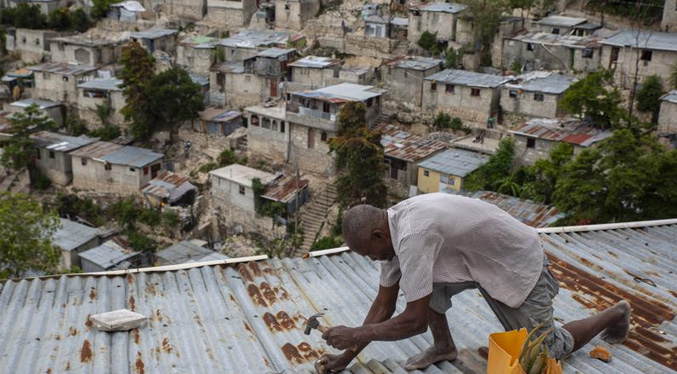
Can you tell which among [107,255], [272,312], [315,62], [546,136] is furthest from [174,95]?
[272,312]

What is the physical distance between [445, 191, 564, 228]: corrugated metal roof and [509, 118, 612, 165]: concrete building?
207 cm

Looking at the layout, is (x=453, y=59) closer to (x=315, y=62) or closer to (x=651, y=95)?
(x=315, y=62)

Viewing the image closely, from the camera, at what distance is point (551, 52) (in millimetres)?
24000

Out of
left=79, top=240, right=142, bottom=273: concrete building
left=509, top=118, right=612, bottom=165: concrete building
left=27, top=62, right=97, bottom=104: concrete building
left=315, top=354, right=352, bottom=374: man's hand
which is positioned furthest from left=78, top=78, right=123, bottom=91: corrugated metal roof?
left=315, top=354, right=352, bottom=374: man's hand

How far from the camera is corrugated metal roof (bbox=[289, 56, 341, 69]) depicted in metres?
25.9

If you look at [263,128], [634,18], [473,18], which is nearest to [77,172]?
[263,128]

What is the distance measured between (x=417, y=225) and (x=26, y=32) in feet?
121

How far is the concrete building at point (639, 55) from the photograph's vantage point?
2141cm

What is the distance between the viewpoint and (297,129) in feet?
77.6

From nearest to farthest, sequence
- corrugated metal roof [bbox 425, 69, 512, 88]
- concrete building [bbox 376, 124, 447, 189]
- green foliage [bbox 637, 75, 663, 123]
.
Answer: green foliage [bbox 637, 75, 663, 123] → concrete building [bbox 376, 124, 447, 189] → corrugated metal roof [bbox 425, 69, 512, 88]

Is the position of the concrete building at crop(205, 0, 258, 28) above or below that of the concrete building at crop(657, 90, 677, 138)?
above

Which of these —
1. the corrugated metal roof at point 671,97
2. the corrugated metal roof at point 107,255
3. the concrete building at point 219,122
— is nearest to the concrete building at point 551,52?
the corrugated metal roof at point 671,97

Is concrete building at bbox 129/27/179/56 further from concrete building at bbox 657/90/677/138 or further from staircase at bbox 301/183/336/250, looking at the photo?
concrete building at bbox 657/90/677/138

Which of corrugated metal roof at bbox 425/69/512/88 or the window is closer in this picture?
the window
